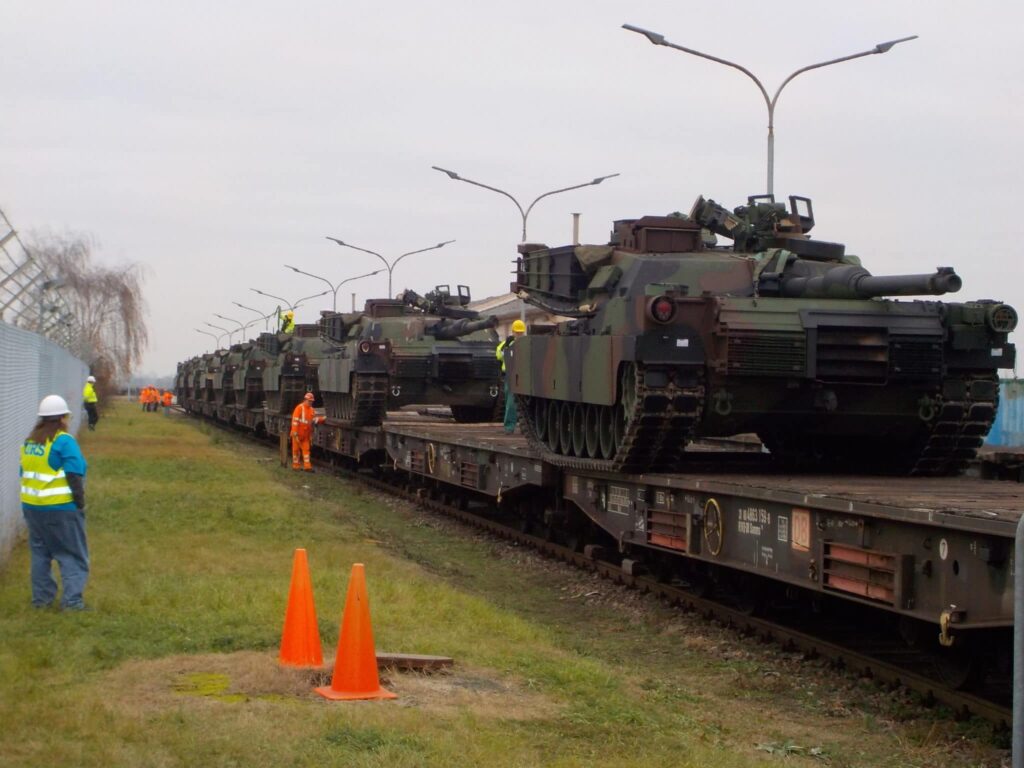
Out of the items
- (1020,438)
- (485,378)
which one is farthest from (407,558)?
(1020,438)

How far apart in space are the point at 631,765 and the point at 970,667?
120 inches

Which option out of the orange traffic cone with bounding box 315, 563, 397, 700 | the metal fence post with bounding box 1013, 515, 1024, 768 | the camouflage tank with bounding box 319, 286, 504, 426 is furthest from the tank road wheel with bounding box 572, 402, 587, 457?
the camouflage tank with bounding box 319, 286, 504, 426

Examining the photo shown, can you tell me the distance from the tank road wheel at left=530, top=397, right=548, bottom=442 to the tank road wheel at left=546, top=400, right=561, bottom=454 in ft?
0.34

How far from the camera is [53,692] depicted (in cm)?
844

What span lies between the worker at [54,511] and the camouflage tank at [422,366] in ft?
50.5

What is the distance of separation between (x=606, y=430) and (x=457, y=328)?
1429 centimetres

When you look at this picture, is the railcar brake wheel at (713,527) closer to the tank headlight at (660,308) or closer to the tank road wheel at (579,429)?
the tank headlight at (660,308)

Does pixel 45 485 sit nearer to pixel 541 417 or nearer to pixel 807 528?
pixel 807 528

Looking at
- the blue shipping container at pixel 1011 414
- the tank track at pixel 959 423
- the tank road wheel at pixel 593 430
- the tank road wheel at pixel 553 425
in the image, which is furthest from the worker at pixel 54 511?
the blue shipping container at pixel 1011 414

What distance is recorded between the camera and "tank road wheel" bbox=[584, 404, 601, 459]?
14828 mm

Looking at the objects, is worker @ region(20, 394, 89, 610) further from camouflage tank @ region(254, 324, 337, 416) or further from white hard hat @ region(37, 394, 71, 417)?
camouflage tank @ region(254, 324, 337, 416)

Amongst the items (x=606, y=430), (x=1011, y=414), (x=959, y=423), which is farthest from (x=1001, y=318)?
(x=1011, y=414)

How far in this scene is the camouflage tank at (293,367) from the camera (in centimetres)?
3709

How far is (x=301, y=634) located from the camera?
9359mm
